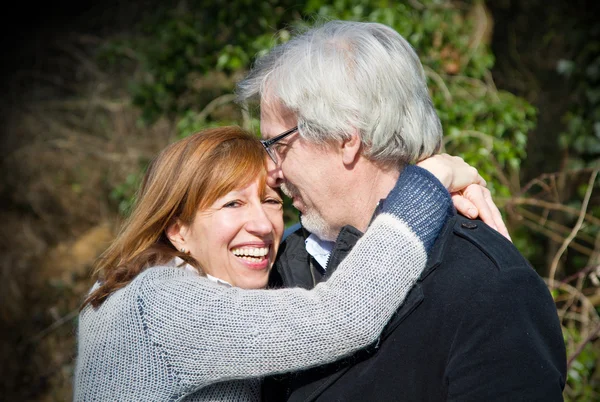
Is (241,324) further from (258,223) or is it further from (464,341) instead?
(464,341)

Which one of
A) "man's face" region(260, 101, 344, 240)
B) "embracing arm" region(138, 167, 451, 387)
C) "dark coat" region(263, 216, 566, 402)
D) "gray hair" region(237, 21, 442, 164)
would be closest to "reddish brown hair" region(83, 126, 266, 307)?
Result: "man's face" region(260, 101, 344, 240)

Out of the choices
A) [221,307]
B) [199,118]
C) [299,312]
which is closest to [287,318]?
[299,312]

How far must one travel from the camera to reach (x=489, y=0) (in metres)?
7.01

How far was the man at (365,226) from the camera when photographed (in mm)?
1707

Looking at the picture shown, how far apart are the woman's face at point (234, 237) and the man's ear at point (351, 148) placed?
0.37 meters

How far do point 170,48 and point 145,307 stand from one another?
310 centimetres

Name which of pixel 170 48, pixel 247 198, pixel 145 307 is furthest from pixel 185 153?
pixel 170 48

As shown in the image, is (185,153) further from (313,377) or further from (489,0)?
(489,0)

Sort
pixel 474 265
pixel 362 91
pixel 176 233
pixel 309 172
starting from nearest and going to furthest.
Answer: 1. pixel 474 265
2. pixel 362 91
3. pixel 309 172
4. pixel 176 233

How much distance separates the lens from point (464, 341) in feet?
5.68

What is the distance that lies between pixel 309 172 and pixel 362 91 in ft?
1.14

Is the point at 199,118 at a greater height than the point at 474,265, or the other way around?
the point at 474,265

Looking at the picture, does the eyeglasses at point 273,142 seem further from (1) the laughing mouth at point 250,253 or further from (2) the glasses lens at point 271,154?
(1) the laughing mouth at point 250,253

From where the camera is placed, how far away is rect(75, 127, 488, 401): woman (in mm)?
1787
